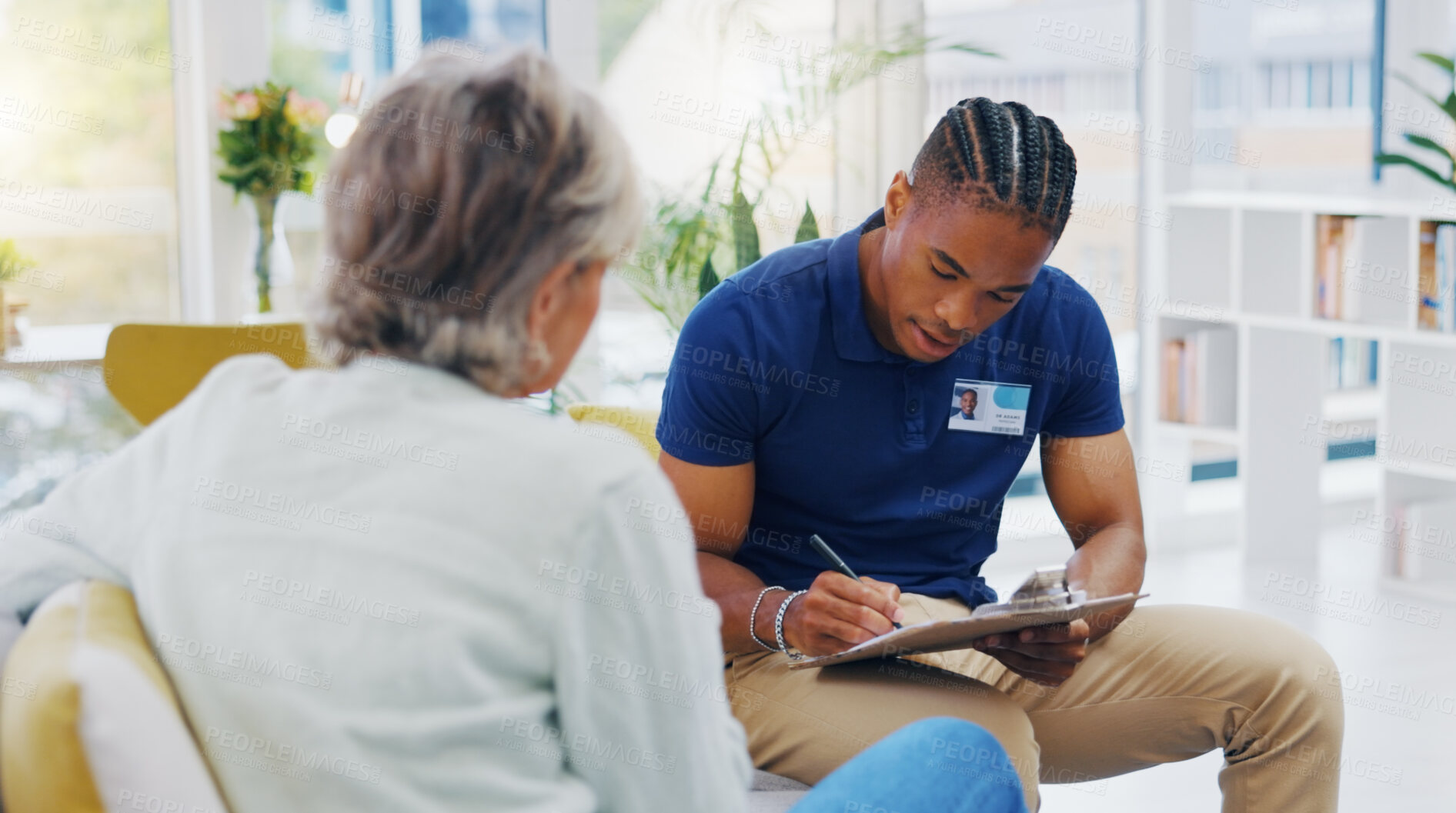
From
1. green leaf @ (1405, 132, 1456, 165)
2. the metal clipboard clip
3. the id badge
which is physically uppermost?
green leaf @ (1405, 132, 1456, 165)

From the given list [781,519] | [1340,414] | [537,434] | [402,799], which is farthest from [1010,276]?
[1340,414]

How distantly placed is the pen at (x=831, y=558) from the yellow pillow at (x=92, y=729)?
2.72 feet

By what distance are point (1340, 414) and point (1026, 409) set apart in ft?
12.4

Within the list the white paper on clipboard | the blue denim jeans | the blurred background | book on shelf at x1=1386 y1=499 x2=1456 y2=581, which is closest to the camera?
the blue denim jeans

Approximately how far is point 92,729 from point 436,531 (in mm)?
236

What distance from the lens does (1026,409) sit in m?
1.78

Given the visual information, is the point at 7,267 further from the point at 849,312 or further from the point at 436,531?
the point at 436,531

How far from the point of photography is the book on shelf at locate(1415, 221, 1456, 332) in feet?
11.9

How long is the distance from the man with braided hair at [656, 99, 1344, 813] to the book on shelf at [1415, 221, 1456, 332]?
2.36 meters

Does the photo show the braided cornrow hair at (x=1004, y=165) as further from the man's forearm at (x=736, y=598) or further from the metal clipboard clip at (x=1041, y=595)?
the man's forearm at (x=736, y=598)

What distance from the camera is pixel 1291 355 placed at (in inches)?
161

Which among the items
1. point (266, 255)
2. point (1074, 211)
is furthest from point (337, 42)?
point (1074, 211)

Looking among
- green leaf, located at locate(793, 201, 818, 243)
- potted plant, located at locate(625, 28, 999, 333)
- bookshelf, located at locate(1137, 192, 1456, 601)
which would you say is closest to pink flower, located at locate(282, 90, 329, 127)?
potted plant, located at locate(625, 28, 999, 333)

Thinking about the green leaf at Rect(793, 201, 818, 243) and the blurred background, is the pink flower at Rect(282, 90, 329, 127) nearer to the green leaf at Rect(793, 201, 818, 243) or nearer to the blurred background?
the blurred background
